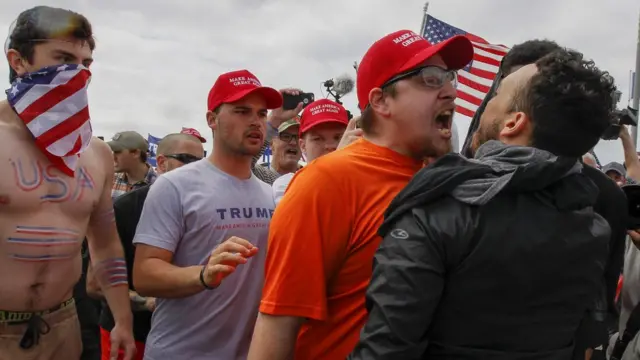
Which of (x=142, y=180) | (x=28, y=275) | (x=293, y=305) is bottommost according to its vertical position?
(x=142, y=180)

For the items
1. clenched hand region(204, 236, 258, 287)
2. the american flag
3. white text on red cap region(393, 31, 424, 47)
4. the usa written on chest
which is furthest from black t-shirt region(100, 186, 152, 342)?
the american flag

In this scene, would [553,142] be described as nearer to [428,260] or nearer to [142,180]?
[428,260]

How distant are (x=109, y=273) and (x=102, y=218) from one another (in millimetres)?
290

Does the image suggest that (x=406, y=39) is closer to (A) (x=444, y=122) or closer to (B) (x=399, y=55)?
(B) (x=399, y=55)

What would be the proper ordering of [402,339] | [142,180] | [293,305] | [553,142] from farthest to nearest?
[142,180] < [293,305] < [553,142] < [402,339]

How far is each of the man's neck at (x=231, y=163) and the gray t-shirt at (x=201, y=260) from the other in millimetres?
163

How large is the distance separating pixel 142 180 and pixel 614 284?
532cm

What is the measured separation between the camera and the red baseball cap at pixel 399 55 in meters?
1.89

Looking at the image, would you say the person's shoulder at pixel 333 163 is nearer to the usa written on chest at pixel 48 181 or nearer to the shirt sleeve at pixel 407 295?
the shirt sleeve at pixel 407 295

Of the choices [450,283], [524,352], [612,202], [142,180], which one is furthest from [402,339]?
→ [142,180]

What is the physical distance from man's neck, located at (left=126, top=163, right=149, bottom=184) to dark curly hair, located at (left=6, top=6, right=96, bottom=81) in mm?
3969

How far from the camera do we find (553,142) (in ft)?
4.88

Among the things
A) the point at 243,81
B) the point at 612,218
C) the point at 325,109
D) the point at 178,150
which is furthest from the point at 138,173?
the point at 612,218

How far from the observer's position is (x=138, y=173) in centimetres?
657
